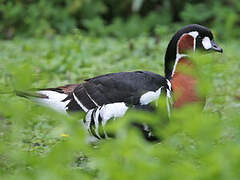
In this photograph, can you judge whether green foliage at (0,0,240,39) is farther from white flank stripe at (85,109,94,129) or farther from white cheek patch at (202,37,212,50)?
white flank stripe at (85,109,94,129)

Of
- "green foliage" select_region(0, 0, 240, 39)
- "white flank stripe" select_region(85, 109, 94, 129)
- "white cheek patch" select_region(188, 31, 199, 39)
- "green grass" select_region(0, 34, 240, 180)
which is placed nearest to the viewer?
"green grass" select_region(0, 34, 240, 180)

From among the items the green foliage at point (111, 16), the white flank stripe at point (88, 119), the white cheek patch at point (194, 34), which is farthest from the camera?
the green foliage at point (111, 16)

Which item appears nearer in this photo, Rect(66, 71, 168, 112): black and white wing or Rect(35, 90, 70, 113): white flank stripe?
Rect(66, 71, 168, 112): black and white wing

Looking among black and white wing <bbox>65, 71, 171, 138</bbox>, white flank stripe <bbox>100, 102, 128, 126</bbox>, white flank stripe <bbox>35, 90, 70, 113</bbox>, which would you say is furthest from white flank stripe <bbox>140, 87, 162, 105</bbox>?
white flank stripe <bbox>35, 90, 70, 113</bbox>

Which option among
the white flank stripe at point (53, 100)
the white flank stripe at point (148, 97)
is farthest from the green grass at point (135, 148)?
the white flank stripe at point (53, 100)

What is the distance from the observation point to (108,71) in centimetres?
539

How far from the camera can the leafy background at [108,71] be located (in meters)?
2.00

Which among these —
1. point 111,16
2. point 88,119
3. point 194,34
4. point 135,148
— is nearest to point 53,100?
point 88,119

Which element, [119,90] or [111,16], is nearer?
[119,90]

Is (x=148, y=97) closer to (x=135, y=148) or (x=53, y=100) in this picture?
(x=53, y=100)

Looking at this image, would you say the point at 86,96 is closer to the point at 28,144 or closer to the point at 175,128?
the point at 28,144

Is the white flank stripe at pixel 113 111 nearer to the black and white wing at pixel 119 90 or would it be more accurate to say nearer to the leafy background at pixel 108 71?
the black and white wing at pixel 119 90

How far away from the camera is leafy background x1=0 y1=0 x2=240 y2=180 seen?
2.00 m

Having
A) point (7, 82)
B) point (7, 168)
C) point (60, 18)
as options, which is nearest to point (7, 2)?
point (60, 18)
